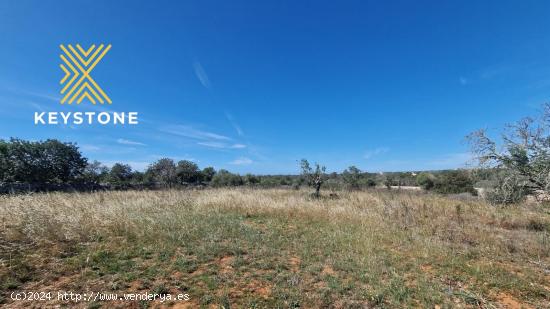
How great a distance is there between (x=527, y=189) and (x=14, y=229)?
13902 mm

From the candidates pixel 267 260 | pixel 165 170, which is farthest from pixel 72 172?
pixel 267 260

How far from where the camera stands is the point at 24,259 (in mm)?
3881

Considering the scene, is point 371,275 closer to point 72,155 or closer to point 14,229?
point 14,229

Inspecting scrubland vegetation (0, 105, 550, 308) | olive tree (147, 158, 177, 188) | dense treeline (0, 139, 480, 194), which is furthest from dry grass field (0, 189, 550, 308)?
olive tree (147, 158, 177, 188)

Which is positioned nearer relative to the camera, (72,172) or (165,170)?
(165,170)

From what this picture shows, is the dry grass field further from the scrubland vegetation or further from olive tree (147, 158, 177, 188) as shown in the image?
olive tree (147, 158, 177, 188)

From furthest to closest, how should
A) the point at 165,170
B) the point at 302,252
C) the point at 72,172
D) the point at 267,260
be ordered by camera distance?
1. the point at 72,172
2. the point at 165,170
3. the point at 302,252
4. the point at 267,260

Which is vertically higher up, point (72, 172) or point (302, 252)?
point (72, 172)

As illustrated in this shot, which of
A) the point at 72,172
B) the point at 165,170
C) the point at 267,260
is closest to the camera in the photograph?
the point at 267,260

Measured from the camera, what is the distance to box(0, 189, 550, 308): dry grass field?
333cm

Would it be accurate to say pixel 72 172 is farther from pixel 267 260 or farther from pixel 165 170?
pixel 267 260

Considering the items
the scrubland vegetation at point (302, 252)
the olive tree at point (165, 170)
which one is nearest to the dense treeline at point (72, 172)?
the olive tree at point (165, 170)

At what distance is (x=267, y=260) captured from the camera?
14.9 feet

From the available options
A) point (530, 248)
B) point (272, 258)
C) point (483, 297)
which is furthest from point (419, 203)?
point (272, 258)
